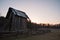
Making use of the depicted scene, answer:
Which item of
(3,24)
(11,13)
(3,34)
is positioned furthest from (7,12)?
(3,34)

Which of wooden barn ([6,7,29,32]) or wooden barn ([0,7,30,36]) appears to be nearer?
wooden barn ([0,7,30,36])

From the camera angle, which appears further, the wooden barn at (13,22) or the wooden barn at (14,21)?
the wooden barn at (14,21)

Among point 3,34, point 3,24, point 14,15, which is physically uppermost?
point 14,15

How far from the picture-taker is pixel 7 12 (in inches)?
879

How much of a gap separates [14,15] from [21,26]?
134 inches

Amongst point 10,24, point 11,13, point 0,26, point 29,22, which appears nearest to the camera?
point 0,26

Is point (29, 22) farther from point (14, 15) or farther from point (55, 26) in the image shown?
point (55, 26)

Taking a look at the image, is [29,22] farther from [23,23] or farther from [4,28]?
[4,28]

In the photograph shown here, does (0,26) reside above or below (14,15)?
below

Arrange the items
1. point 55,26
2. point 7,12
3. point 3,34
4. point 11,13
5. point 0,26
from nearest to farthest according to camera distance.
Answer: point 3,34 < point 0,26 < point 11,13 < point 7,12 < point 55,26

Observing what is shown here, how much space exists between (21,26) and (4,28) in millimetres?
5504

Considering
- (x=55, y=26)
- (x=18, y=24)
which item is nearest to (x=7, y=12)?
(x=18, y=24)

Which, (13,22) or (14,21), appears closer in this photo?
(13,22)

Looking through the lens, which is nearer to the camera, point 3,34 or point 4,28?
point 3,34
